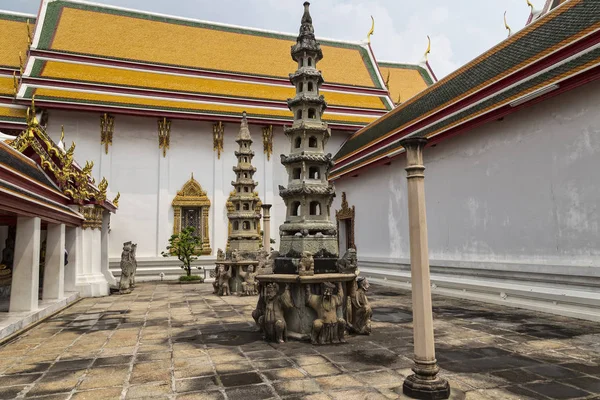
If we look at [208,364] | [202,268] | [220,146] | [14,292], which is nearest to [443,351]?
[208,364]

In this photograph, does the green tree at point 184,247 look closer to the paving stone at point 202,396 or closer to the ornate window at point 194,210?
the ornate window at point 194,210

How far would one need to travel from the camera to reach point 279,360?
199 inches

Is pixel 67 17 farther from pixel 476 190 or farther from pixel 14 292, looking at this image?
pixel 476 190

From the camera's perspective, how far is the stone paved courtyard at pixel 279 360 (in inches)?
158

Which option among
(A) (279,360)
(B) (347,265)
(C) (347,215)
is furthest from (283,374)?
(C) (347,215)

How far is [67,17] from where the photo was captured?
20344mm

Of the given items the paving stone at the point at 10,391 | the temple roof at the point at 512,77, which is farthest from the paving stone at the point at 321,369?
the temple roof at the point at 512,77

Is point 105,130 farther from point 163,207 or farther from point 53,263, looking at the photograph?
point 53,263

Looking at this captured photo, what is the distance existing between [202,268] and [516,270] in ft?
41.9

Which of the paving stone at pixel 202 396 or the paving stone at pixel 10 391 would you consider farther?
the paving stone at pixel 10 391

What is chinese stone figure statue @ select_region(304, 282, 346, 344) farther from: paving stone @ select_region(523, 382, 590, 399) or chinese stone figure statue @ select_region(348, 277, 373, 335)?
paving stone @ select_region(523, 382, 590, 399)

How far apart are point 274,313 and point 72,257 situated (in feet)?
26.1

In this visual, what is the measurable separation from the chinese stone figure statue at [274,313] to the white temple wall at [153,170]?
41.4ft

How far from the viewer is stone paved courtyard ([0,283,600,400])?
4.01 meters
